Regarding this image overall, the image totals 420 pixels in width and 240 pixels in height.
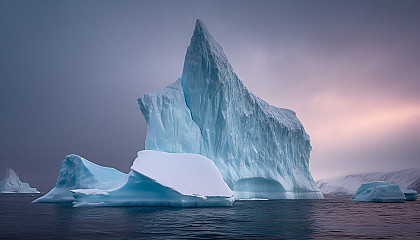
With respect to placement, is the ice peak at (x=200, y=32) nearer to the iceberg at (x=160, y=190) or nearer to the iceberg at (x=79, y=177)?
the iceberg at (x=79, y=177)

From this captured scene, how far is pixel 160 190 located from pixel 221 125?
10821 mm

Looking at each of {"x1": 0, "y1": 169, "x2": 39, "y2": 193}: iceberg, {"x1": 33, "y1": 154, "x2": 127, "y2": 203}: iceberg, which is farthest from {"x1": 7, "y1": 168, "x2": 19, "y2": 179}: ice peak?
{"x1": 33, "y1": 154, "x2": 127, "y2": 203}: iceberg

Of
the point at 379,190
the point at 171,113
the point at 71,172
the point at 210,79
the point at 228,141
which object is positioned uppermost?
the point at 210,79

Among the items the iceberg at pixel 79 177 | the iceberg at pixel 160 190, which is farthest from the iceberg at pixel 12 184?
the iceberg at pixel 160 190

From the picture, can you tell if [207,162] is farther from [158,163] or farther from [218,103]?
[218,103]

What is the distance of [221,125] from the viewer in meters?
23.5

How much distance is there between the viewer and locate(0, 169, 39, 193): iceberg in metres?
61.9

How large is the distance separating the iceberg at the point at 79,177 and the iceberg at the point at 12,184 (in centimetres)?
5202

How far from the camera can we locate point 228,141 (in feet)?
77.7

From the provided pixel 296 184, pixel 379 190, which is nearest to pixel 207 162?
pixel 296 184

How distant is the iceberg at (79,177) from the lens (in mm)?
17031

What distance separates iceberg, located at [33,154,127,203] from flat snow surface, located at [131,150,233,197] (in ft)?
9.92

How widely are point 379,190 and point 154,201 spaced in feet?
68.1

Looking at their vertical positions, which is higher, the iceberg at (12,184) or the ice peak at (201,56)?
the ice peak at (201,56)
